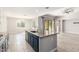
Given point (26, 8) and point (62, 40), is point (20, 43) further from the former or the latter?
point (62, 40)

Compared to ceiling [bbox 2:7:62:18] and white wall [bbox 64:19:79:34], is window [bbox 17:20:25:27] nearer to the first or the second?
ceiling [bbox 2:7:62:18]

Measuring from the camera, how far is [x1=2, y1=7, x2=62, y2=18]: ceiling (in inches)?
74.4

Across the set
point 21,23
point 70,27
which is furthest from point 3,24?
point 70,27

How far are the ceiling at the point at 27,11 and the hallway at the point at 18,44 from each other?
17.5 inches

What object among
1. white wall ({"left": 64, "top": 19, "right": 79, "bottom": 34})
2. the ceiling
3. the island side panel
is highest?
the ceiling

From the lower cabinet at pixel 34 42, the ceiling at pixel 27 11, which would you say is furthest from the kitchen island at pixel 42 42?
the ceiling at pixel 27 11

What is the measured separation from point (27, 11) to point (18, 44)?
0.76 metres

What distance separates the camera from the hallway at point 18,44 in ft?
6.38

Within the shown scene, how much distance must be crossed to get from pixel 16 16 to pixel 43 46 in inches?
35.3

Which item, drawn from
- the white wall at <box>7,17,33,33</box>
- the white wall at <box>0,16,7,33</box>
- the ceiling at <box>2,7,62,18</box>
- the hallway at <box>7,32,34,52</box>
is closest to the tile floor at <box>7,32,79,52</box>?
the hallway at <box>7,32,34,52</box>

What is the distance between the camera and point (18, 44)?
201 cm

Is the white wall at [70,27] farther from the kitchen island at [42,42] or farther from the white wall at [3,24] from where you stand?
the white wall at [3,24]

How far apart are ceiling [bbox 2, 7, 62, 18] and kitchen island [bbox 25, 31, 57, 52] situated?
444 mm
